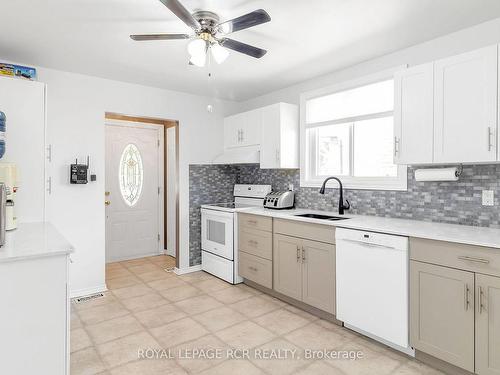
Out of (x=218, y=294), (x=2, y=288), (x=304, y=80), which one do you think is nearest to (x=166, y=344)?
(x=218, y=294)

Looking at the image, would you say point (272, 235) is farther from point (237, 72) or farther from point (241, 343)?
point (237, 72)

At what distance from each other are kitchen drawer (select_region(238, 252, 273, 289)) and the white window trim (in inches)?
42.6

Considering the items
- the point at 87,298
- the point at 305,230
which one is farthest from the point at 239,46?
the point at 87,298

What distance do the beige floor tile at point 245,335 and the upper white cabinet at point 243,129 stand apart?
2257 millimetres

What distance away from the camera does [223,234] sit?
3977 millimetres

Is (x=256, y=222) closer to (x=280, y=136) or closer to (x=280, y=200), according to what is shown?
(x=280, y=200)

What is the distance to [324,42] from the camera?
2.68 metres

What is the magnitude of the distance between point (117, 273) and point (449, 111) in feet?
13.9

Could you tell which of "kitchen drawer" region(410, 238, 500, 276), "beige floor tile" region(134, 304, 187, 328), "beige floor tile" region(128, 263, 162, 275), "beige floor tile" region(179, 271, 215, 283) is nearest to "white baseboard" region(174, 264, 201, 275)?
"beige floor tile" region(179, 271, 215, 283)

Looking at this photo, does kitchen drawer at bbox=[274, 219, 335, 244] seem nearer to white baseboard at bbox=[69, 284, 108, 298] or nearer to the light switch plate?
the light switch plate

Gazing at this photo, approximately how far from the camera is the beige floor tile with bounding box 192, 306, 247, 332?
9.04 feet

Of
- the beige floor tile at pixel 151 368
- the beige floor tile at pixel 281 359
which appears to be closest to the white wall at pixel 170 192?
the beige floor tile at pixel 151 368

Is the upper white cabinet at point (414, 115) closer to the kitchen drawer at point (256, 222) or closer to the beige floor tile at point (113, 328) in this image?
the kitchen drawer at point (256, 222)

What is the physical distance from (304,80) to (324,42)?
1.11 meters
